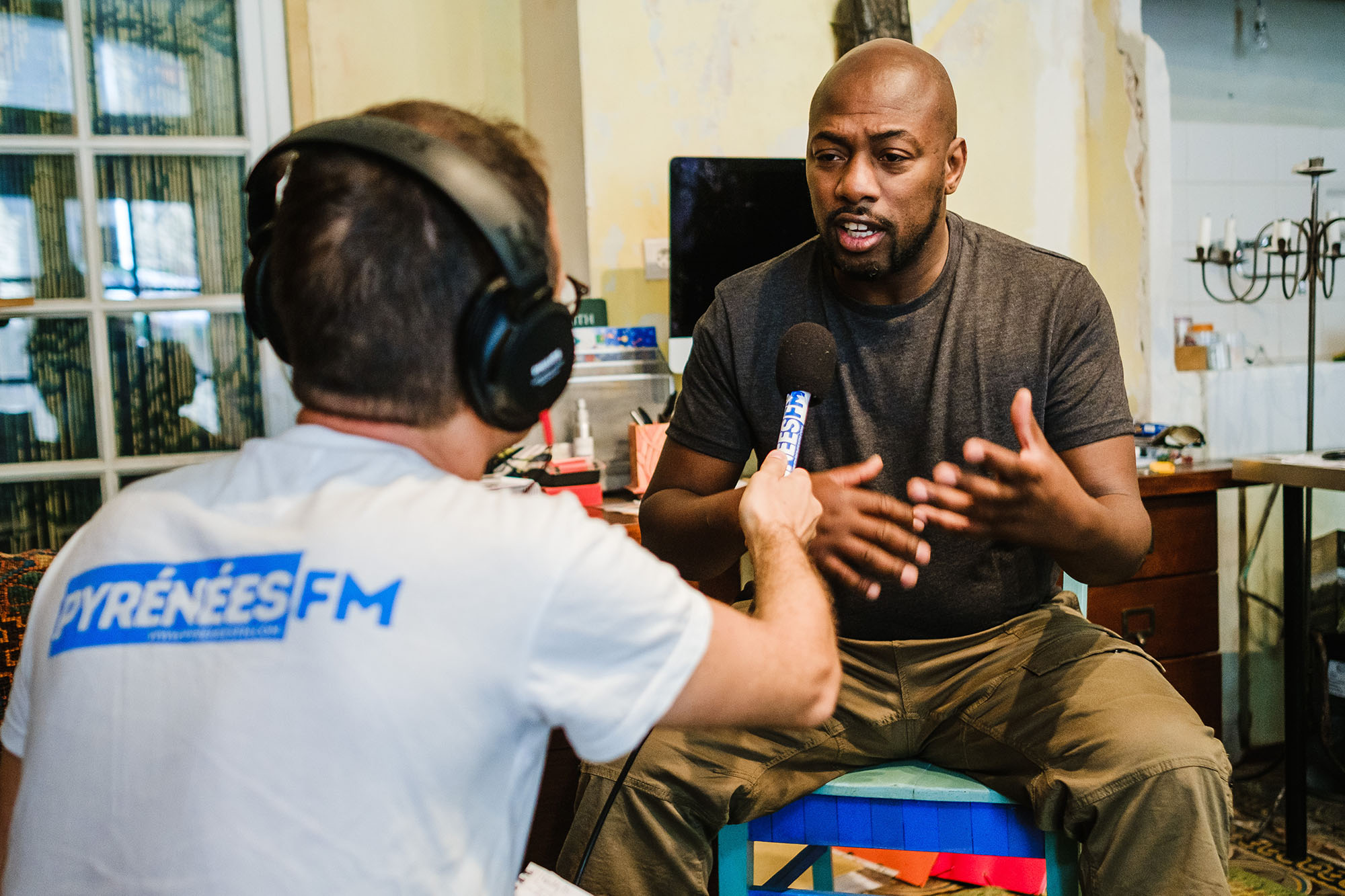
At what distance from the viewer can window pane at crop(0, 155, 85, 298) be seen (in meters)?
2.25

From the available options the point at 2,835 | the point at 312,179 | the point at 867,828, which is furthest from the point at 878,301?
the point at 2,835

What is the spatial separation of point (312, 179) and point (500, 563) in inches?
11.1

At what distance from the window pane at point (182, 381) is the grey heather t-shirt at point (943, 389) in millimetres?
1486

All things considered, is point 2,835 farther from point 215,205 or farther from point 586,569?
point 215,205

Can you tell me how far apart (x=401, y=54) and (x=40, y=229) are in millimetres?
1002

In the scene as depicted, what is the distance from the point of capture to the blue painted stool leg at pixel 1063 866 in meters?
1.12

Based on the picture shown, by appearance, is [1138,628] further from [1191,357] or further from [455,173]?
[455,173]

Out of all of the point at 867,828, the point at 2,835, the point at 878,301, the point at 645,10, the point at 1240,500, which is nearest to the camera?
the point at 2,835

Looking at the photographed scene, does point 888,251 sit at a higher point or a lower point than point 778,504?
higher

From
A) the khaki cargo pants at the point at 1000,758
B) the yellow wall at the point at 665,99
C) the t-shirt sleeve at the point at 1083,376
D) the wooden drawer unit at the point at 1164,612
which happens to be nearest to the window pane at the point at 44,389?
the yellow wall at the point at 665,99

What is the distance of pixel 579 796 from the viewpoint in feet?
3.86

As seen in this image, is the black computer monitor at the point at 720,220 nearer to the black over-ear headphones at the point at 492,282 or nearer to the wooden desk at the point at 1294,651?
the wooden desk at the point at 1294,651

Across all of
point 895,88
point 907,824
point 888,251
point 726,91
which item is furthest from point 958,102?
point 907,824

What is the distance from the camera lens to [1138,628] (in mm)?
2043
